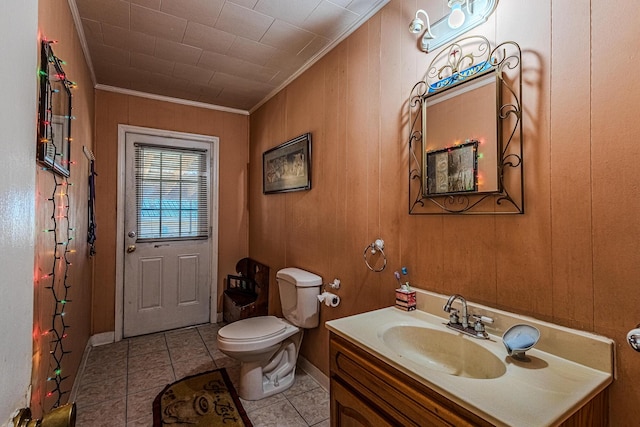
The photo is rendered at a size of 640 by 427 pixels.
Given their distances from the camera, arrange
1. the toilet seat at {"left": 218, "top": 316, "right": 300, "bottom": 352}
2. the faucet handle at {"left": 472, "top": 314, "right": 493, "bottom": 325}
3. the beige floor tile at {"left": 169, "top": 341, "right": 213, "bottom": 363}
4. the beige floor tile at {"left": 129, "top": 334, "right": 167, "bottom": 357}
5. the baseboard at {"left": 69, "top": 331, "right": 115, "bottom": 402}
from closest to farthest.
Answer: the faucet handle at {"left": 472, "top": 314, "right": 493, "bottom": 325}
the toilet seat at {"left": 218, "top": 316, "right": 300, "bottom": 352}
the baseboard at {"left": 69, "top": 331, "right": 115, "bottom": 402}
the beige floor tile at {"left": 169, "top": 341, "right": 213, "bottom": 363}
the beige floor tile at {"left": 129, "top": 334, "right": 167, "bottom": 357}

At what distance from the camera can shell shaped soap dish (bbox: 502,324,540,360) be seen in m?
1.00

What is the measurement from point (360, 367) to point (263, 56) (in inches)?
86.0

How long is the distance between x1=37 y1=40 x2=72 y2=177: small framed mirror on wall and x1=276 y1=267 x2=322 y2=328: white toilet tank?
146 cm

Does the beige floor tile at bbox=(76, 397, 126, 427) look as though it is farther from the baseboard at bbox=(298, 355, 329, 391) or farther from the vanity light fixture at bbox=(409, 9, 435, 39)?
the vanity light fixture at bbox=(409, 9, 435, 39)

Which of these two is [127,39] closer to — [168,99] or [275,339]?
[168,99]

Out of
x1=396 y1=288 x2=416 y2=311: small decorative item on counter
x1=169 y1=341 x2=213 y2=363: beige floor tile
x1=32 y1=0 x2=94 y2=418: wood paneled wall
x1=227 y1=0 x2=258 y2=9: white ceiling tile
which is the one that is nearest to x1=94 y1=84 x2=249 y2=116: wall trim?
x1=32 y1=0 x2=94 y2=418: wood paneled wall

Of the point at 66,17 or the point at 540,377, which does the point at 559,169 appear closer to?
the point at 540,377

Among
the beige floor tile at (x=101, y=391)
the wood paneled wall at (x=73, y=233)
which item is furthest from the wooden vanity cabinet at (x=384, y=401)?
the beige floor tile at (x=101, y=391)

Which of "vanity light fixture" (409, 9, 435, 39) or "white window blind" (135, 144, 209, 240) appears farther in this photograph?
"white window blind" (135, 144, 209, 240)

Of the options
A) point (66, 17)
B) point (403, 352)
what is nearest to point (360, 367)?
point (403, 352)

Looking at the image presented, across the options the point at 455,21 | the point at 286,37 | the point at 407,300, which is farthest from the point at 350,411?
the point at 286,37

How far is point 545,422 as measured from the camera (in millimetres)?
722

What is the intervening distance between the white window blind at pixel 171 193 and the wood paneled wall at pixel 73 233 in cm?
56

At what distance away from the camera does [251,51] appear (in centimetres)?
227
